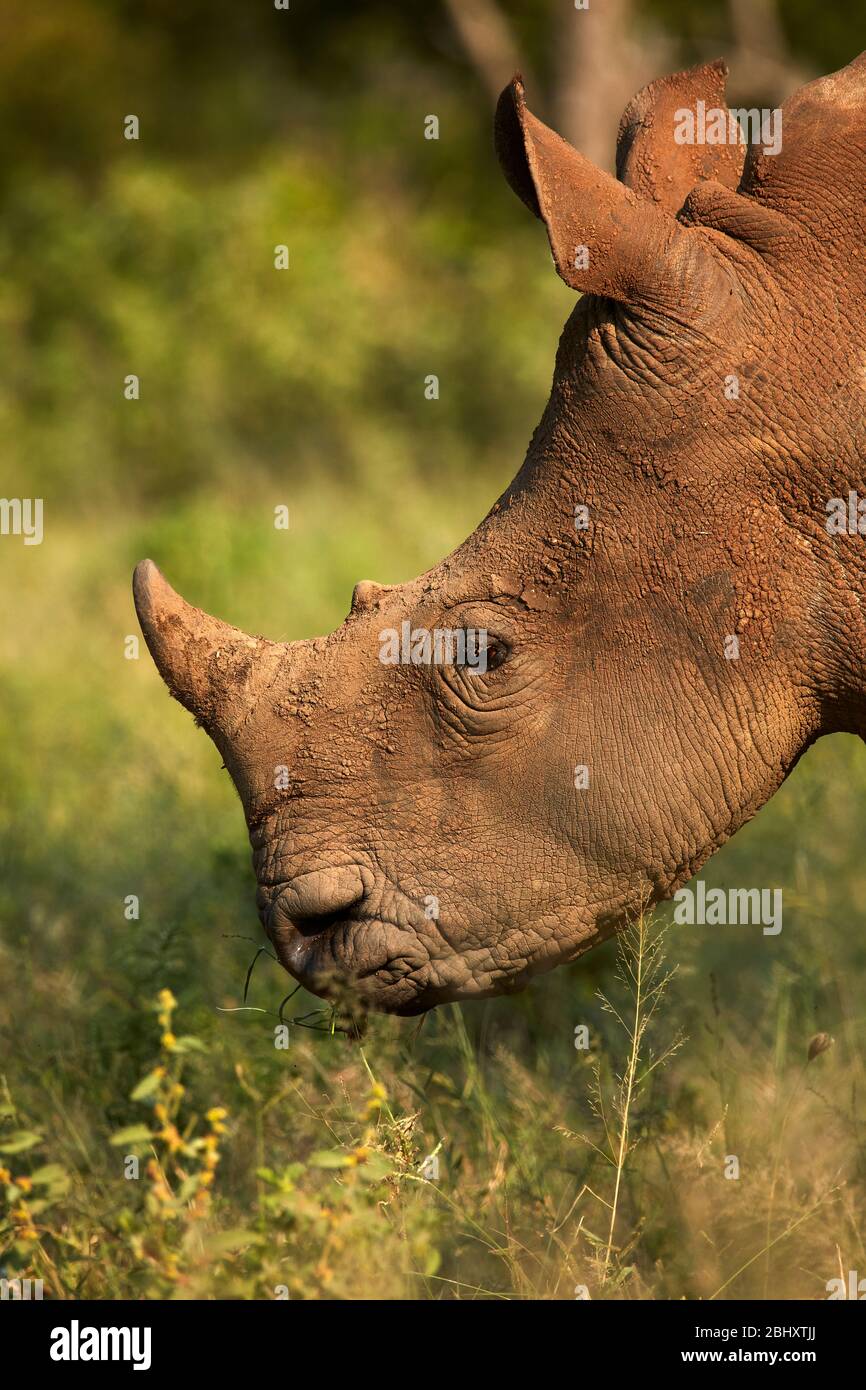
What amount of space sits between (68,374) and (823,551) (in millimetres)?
11958

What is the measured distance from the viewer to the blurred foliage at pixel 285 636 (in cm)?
432

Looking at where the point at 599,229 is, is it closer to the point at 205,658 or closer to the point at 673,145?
the point at 673,145

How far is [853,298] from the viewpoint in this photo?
3725 millimetres

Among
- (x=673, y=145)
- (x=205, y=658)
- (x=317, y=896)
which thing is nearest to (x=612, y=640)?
(x=317, y=896)

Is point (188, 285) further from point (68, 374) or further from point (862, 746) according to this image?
point (862, 746)

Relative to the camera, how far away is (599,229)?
357 cm

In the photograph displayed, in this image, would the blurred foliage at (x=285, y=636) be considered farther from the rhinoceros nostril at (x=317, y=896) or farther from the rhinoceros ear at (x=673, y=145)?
the rhinoceros ear at (x=673, y=145)

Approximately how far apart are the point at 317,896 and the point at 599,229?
60.4 inches

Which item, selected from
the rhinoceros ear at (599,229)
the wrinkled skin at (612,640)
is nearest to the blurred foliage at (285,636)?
the wrinkled skin at (612,640)

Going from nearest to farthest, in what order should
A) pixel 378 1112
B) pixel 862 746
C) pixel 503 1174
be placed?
1. pixel 378 1112
2. pixel 503 1174
3. pixel 862 746

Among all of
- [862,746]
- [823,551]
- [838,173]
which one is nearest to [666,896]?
[823,551]

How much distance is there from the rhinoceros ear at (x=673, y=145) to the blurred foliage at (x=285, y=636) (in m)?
1.94

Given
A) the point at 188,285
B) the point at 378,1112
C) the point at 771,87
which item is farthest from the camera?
the point at 771,87
